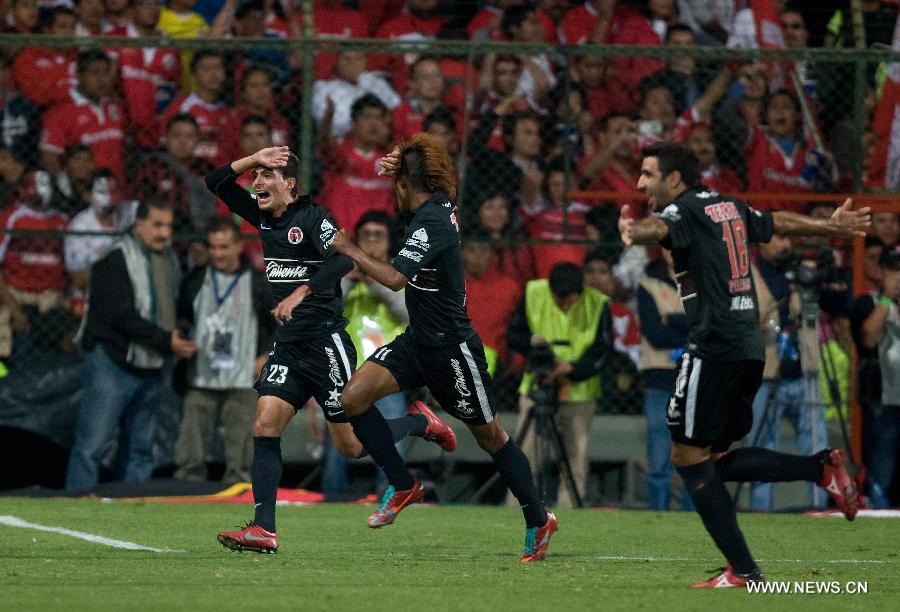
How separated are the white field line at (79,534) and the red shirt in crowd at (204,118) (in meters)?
4.09

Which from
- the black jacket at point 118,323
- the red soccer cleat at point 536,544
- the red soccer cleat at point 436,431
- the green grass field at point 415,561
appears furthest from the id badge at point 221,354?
the red soccer cleat at point 536,544

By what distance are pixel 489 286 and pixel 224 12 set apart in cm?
378

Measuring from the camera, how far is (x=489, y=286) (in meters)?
13.7

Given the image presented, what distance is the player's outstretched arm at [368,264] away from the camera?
A: 798cm

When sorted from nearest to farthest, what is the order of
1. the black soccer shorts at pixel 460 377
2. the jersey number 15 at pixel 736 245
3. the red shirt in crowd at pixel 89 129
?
the jersey number 15 at pixel 736 245
the black soccer shorts at pixel 460 377
the red shirt in crowd at pixel 89 129

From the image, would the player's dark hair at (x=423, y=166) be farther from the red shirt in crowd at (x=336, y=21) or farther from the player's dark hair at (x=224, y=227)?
the red shirt in crowd at (x=336, y=21)

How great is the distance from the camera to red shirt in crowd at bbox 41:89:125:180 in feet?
45.7

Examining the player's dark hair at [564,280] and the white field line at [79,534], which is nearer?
the white field line at [79,534]

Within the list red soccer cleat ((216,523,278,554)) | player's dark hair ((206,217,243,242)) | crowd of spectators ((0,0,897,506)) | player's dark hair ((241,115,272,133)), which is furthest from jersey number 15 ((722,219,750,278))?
player's dark hair ((241,115,272,133))

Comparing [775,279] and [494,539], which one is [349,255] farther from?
[775,279]

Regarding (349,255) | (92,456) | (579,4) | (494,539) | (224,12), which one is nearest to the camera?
(349,255)

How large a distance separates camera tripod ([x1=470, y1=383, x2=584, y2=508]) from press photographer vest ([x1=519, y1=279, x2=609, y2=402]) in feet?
0.91

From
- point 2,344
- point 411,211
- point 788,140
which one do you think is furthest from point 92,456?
point 788,140

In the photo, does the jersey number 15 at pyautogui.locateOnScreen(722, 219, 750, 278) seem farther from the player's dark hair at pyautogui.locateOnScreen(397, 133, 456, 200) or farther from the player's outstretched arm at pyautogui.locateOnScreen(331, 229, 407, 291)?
the player's dark hair at pyautogui.locateOnScreen(397, 133, 456, 200)
